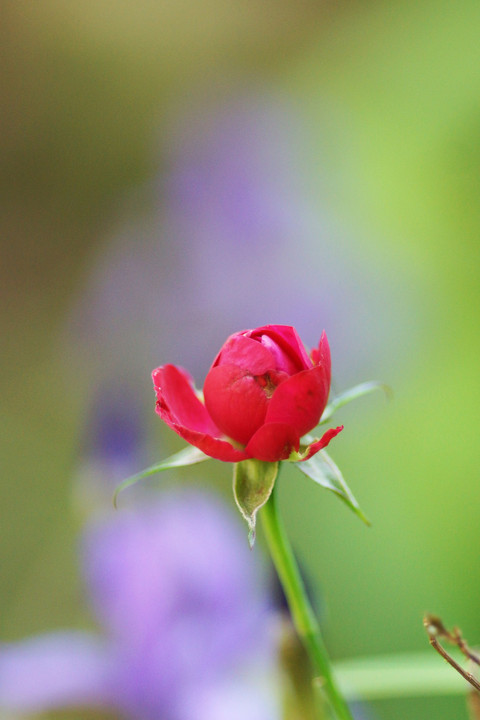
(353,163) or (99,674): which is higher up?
(353,163)

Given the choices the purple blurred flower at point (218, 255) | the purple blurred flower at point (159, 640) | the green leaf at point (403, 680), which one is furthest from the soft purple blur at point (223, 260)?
the green leaf at point (403, 680)

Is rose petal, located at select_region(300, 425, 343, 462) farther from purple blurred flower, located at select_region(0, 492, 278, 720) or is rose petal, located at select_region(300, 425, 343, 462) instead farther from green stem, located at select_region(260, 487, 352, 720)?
purple blurred flower, located at select_region(0, 492, 278, 720)

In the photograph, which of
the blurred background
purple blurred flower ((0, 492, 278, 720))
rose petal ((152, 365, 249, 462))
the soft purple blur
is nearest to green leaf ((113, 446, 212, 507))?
rose petal ((152, 365, 249, 462))

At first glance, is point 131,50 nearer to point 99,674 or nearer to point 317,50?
point 317,50

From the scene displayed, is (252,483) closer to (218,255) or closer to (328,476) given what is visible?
(328,476)

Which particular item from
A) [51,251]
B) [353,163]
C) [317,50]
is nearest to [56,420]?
[51,251]

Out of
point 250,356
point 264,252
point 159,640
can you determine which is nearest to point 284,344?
point 250,356

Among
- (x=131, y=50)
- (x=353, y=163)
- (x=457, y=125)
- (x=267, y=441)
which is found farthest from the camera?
(x=131, y=50)

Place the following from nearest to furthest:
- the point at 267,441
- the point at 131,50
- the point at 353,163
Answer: the point at 267,441, the point at 353,163, the point at 131,50
